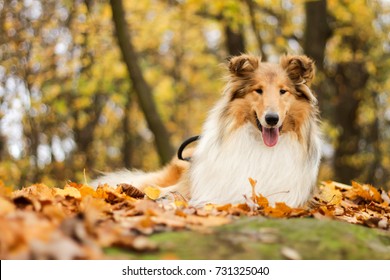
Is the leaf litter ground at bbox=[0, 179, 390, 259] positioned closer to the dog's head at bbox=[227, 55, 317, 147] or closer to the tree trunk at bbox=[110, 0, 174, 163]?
the dog's head at bbox=[227, 55, 317, 147]

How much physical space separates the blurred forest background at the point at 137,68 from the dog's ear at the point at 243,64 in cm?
263

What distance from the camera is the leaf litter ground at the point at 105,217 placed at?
2.61 metres

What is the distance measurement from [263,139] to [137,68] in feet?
18.2

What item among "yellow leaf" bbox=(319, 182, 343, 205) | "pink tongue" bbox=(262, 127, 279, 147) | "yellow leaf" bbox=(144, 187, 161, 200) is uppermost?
"pink tongue" bbox=(262, 127, 279, 147)

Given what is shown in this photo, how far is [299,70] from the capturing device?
549 cm

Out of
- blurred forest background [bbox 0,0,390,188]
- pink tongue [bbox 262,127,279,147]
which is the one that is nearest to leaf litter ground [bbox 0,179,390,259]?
pink tongue [bbox 262,127,279,147]

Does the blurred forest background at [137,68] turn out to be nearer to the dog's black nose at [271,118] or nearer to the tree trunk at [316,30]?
the tree trunk at [316,30]

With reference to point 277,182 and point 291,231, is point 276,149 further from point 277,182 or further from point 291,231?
point 291,231

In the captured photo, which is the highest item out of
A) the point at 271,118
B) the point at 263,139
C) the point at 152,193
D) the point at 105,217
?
the point at 271,118

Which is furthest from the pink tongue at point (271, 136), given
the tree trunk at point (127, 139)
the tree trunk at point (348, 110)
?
the tree trunk at point (127, 139)

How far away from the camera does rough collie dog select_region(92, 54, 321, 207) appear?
5210mm

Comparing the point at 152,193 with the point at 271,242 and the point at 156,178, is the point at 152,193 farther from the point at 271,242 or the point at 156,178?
the point at 271,242

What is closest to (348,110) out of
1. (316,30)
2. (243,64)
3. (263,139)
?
(316,30)

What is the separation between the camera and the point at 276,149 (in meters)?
5.30
